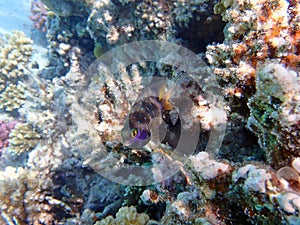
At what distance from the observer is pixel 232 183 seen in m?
1.41

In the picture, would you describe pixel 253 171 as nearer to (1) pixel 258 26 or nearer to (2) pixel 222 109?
(1) pixel 258 26

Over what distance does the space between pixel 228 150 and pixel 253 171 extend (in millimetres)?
1180

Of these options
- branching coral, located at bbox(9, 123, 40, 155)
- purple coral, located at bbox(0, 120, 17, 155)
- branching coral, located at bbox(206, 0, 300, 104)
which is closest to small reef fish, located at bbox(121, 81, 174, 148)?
branching coral, located at bbox(206, 0, 300, 104)

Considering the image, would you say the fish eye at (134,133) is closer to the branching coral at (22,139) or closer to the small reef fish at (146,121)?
the small reef fish at (146,121)

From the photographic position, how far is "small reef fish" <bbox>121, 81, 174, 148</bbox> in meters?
2.71

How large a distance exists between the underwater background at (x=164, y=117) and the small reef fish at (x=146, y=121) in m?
0.12

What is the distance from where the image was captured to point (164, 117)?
3018 mm

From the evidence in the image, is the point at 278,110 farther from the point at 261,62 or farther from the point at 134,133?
the point at 134,133

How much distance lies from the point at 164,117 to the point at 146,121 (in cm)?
32

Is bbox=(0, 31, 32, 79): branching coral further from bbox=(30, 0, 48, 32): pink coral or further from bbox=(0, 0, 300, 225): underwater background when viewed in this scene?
bbox=(30, 0, 48, 32): pink coral

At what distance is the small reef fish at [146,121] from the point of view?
2705 millimetres

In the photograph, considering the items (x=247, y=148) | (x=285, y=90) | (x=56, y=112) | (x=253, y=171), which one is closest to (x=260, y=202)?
(x=253, y=171)

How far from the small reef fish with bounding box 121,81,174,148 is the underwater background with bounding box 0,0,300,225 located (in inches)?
4.6

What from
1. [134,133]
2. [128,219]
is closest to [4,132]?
[134,133]
